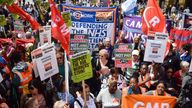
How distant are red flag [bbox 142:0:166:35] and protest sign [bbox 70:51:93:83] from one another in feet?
12.3

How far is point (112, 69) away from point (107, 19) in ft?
12.6

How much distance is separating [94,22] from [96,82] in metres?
3.97

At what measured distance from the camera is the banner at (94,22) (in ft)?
38.7

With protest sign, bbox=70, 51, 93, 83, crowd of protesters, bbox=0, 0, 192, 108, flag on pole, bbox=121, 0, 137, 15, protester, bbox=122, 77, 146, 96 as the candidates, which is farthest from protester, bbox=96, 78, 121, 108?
flag on pole, bbox=121, 0, 137, 15

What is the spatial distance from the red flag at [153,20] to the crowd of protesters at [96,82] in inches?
22.6

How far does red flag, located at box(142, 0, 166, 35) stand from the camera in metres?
10.4

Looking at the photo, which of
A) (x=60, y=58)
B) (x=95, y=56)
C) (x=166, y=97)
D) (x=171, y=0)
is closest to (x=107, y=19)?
(x=95, y=56)

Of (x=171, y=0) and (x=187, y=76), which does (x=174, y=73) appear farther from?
(x=171, y=0)

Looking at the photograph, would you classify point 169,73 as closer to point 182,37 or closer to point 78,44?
point 78,44

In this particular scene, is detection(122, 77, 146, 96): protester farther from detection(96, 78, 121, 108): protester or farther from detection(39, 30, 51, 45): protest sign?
detection(39, 30, 51, 45): protest sign

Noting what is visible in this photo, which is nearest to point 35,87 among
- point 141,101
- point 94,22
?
point 141,101

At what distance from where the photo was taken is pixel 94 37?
38.5ft

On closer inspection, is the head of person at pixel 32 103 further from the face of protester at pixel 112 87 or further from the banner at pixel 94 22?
the banner at pixel 94 22

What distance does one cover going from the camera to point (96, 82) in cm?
834
